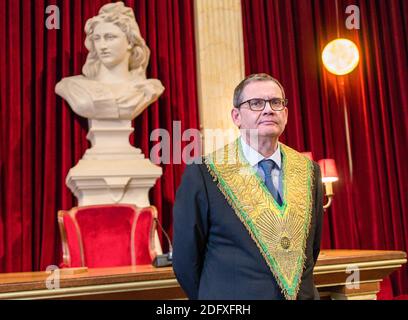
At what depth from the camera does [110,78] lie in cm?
425

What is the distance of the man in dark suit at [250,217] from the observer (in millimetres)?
1556

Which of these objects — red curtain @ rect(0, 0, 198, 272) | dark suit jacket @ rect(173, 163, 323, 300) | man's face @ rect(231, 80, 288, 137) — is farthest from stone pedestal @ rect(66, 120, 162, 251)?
man's face @ rect(231, 80, 288, 137)

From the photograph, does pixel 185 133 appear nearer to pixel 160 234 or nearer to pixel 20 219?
pixel 160 234

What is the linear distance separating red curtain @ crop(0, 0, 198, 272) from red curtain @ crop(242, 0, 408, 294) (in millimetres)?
1123

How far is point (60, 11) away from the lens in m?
4.62

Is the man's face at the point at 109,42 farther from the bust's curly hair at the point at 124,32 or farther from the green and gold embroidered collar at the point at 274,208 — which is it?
the green and gold embroidered collar at the point at 274,208

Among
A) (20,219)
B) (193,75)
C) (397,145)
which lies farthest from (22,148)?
(397,145)

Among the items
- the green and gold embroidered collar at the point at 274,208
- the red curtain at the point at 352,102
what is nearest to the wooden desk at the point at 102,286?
the green and gold embroidered collar at the point at 274,208

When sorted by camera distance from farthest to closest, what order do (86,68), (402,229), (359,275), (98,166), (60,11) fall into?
1. (402,229)
2. (60,11)
3. (86,68)
4. (98,166)
5. (359,275)

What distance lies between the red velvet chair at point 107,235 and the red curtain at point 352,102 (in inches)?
80.5

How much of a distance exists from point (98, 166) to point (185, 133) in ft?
3.23

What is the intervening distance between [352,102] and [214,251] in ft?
13.9

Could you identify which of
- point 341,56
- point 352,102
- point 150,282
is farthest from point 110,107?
point 352,102

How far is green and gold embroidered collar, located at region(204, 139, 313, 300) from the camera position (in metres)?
1.57
